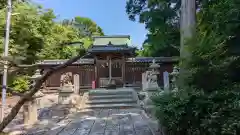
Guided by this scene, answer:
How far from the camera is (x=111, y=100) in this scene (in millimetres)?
10594

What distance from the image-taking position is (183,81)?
4414mm

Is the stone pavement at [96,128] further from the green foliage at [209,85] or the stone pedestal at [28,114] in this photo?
the green foliage at [209,85]

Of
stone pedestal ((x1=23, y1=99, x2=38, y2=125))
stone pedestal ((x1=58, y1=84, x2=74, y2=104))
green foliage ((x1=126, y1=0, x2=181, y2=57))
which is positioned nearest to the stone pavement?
stone pedestal ((x1=23, y1=99, x2=38, y2=125))

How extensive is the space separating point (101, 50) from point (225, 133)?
12791mm

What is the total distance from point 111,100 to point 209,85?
692 centimetres

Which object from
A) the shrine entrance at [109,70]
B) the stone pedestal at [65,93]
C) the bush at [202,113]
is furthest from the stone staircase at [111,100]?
the bush at [202,113]

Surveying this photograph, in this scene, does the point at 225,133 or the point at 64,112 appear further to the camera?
the point at 64,112

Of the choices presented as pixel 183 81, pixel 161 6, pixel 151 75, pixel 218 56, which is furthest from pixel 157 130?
pixel 161 6

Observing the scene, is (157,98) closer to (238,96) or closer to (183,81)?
(183,81)

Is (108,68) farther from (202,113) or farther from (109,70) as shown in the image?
(202,113)

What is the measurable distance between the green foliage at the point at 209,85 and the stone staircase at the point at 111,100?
560cm

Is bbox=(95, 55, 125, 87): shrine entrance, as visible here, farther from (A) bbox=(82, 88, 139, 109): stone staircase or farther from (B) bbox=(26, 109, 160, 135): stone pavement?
(B) bbox=(26, 109, 160, 135): stone pavement

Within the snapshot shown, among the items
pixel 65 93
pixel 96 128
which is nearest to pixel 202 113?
pixel 96 128

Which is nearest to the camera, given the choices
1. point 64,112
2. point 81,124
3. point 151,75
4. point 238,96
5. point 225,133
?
point 225,133
